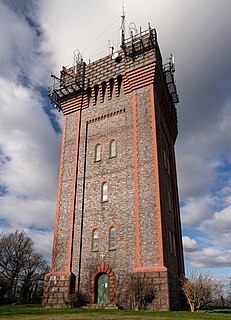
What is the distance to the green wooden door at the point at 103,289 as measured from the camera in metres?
18.1

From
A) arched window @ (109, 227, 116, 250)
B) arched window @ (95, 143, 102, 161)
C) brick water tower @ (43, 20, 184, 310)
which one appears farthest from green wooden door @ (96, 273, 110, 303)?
arched window @ (95, 143, 102, 161)

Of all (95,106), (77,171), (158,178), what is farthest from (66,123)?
(158,178)

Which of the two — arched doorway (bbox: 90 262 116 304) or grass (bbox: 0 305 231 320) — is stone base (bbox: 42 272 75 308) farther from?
grass (bbox: 0 305 231 320)

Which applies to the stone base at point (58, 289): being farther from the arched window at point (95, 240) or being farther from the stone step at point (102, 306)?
the arched window at point (95, 240)

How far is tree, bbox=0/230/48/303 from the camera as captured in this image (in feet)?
135

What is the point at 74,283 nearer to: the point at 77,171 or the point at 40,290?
the point at 77,171

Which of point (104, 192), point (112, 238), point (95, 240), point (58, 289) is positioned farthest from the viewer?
point (104, 192)

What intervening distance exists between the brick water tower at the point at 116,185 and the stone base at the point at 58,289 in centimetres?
6

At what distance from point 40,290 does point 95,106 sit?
3244cm

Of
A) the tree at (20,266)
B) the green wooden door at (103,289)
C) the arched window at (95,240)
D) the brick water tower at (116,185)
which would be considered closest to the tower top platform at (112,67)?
the brick water tower at (116,185)

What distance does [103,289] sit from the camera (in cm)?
1833

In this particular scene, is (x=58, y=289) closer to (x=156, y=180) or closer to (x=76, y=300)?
(x=76, y=300)

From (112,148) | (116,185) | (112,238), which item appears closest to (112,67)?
(112,148)

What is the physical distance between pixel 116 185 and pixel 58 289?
8.09 meters
